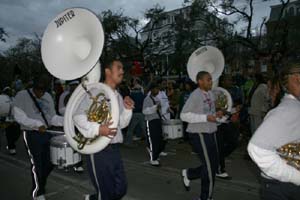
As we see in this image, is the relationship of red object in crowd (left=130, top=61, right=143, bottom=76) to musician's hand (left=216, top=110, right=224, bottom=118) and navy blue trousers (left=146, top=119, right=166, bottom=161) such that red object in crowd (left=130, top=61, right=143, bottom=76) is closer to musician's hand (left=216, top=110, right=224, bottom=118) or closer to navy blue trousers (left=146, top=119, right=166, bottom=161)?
navy blue trousers (left=146, top=119, right=166, bottom=161)

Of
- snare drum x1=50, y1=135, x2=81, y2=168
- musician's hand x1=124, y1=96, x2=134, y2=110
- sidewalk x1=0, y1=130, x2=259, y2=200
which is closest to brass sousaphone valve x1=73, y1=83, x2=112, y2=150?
musician's hand x1=124, y1=96, x2=134, y2=110

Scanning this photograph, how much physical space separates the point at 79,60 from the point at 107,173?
41.1 inches

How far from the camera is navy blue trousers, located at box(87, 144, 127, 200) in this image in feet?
11.2

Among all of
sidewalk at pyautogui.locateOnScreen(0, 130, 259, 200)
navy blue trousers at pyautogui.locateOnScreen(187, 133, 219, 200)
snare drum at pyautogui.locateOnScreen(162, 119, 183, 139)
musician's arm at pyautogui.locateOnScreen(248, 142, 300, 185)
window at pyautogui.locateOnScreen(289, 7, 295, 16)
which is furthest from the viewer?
window at pyautogui.locateOnScreen(289, 7, 295, 16)

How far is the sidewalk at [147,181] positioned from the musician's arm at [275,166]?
306 cm

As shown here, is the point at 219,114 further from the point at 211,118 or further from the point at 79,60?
the point at 79,60

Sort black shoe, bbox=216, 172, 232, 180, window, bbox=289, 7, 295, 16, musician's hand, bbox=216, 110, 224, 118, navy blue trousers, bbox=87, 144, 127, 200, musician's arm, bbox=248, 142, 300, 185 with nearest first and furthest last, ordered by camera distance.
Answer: musician's arm, bbox=248, 142, 300, 185
navy blue trousers, bbox=87, 144, 127, 200
musician's hand, bbox=216, 110, 224, 118
black shoe, bbox=216, 172, 232, 180
window, bbox=289, 7, 295, 16

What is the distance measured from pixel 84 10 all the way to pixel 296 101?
2.01 m

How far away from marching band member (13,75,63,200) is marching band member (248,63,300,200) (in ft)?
10.8

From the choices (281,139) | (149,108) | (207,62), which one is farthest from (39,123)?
(281,139)

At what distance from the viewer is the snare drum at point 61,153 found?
4828 mm

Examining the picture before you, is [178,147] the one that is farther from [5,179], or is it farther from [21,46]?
[21,46]

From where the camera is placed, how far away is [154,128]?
24.8 ft

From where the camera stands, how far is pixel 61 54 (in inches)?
140
